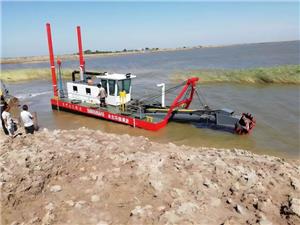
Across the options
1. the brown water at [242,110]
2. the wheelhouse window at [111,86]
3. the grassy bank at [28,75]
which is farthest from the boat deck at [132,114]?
the grassy bank at [28,75]

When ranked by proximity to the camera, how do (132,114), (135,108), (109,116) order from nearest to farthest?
(132,114) → (109,116) → (135,108)

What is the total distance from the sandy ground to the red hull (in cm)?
742

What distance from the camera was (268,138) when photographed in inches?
557

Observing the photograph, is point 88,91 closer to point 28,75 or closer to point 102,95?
point 102,95

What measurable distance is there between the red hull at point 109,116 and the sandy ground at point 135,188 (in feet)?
24.3

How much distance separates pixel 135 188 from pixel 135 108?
11278mm

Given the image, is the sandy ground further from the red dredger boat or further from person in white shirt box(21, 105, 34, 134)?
the red dredger boat

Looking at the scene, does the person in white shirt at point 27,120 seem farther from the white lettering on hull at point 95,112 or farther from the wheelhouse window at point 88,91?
the wheelhouse window at point 88,91

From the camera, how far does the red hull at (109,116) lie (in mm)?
15445

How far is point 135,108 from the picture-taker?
17.3 meters

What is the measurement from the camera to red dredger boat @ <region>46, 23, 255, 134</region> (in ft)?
48.6

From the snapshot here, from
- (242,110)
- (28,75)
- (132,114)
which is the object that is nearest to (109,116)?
(132,114)

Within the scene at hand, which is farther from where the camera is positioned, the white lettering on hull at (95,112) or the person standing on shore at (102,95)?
the person standing on shore at (102,95)

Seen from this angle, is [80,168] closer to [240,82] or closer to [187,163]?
[187,163]
